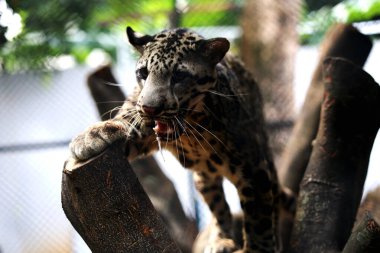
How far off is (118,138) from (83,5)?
3.25 metres

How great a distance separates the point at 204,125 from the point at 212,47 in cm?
52

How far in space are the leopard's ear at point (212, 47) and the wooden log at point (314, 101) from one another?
1.74m

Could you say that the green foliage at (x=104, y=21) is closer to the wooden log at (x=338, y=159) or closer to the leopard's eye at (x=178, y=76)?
the leopard's eye at (x=178, y=76)

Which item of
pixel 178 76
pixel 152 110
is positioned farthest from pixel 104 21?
pixel 152 110

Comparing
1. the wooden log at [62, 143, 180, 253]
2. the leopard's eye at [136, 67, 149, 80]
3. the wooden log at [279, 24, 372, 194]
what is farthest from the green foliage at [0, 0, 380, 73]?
the wooden log at [62, 143, 180, 253]

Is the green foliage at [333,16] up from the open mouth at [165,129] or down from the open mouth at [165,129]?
up

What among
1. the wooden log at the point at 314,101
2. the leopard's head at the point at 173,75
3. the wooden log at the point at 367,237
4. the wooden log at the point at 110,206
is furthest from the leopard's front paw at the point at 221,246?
the wooden log at the point at 110,206

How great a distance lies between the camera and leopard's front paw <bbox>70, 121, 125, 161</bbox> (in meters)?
2.62

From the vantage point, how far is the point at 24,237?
21.9ft

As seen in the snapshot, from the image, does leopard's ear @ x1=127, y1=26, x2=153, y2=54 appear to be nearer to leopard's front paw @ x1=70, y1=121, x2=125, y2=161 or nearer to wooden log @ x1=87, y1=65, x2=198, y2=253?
leopard's front paw @ x1=70, y1=121, x2=125, y2=161

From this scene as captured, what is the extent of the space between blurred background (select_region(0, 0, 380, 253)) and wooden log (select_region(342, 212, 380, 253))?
8.07 feet

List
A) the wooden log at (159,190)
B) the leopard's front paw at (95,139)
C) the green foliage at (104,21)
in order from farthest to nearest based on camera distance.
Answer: the wooden log at (159,190) → the green foliage at (104,21) → the leopard's front paw at (95,139)

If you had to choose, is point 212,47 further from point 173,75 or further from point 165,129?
point 165,129

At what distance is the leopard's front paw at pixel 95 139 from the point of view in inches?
103
